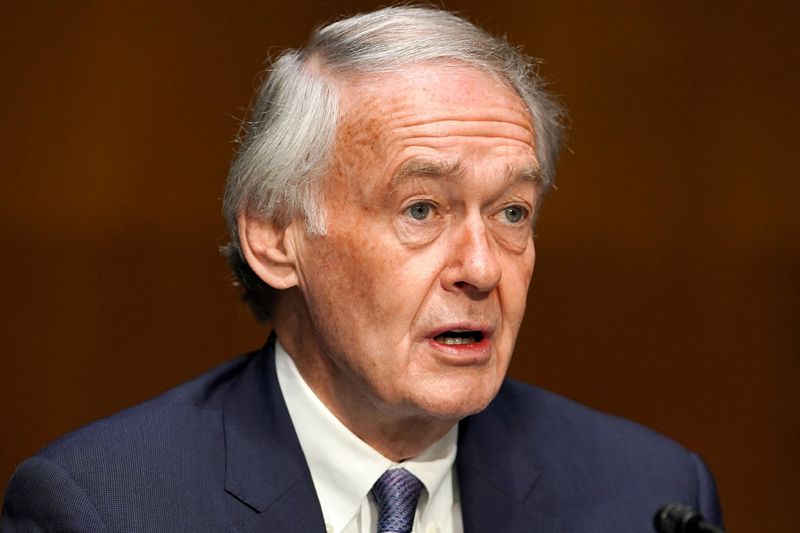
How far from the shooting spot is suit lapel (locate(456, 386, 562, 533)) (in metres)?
2.34

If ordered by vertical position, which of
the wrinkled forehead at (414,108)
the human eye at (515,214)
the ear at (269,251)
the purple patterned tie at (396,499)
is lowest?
the purple patterned tie at (396,499)

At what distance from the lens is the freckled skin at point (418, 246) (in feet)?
6.98

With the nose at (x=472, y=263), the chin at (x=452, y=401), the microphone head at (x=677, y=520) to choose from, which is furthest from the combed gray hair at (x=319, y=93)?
the microphone head at (x=677, y=520)

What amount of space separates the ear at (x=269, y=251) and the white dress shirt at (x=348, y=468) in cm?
18

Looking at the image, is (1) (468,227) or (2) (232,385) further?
(2) (232,385)

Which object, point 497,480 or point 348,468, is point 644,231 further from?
point 348,468

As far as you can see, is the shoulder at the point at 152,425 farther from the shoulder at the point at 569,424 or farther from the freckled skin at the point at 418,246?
the shoulder at the point at 569,424

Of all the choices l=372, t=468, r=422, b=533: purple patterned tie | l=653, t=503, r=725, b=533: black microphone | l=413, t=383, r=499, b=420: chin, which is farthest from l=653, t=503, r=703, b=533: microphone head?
l=372, t=468, r=422, b=533: purple patterned tie

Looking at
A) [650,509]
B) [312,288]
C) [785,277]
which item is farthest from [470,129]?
[785,277]

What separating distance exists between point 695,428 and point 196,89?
177 centimetres

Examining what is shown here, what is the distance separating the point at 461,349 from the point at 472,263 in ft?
0.52

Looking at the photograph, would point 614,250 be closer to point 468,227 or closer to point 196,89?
point 196,89

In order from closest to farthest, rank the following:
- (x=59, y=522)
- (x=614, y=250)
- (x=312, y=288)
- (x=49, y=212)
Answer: (x=59, y=522) < (x=312, y=288) < (x=49, y=212) < (x=614, y=250)

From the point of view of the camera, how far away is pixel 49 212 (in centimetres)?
329
